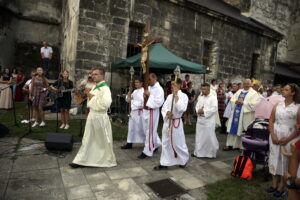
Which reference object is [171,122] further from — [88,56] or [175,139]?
[88,56]

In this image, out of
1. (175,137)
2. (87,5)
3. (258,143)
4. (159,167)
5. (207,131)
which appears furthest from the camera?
(87,5)

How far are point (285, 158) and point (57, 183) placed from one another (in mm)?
3826

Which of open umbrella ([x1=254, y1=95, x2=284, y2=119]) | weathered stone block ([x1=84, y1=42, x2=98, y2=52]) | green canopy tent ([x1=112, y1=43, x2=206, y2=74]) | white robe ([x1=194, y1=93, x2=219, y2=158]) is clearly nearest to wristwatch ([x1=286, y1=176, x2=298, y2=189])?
open umbrella ([x1=254, y1=95, x2=284, y2=119])

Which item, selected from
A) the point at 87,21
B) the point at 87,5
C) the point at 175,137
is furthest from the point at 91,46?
the point at 175,137

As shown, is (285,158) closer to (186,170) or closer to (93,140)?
(186,170)

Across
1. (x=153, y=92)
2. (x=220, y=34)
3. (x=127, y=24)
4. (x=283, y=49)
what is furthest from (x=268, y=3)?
(x=153, y=92)

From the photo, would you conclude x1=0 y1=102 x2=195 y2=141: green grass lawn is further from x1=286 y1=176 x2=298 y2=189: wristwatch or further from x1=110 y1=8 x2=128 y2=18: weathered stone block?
x1=110 y1=8 x2=128 y2=18: weathered stone block

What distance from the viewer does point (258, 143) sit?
4469 mm

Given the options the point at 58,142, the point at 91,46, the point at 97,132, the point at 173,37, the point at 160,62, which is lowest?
the point at 58,142

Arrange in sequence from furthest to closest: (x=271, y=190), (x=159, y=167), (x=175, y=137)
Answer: (x=175, y=137)
(x=159, y=167)
(x=271, y=190)

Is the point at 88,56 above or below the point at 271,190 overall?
above

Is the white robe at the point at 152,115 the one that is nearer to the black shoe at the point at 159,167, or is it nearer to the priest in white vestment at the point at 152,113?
the priest in white vestment at the point at 152,113

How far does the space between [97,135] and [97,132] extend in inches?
2.5

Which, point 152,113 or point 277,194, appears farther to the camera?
point 152,113
